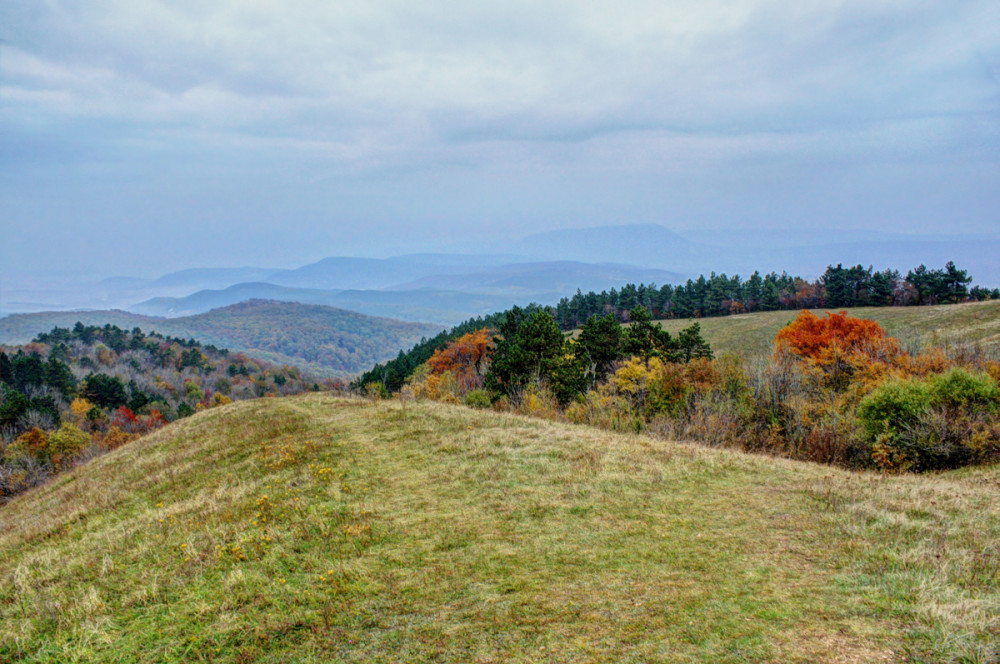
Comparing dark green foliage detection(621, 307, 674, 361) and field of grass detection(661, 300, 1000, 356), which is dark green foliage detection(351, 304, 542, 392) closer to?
dark green foliage detection(621, 307, 674, 361)

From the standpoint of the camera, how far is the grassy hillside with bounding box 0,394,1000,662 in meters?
6.70

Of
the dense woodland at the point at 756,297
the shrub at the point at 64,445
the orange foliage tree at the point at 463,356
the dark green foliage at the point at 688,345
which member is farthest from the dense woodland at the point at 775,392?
the shrub at the point at 64,445

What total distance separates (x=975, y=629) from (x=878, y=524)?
4.04 meters

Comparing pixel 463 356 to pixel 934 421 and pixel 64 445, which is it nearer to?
pixel 64 445

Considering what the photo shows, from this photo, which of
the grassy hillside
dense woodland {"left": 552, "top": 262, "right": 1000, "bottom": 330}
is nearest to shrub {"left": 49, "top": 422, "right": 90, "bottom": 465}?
the grassy hillside

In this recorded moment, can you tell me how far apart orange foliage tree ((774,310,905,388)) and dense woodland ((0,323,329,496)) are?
A: 74.3m

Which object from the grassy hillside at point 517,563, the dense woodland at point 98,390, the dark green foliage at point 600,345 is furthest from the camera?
the dense woodland at point 98,390

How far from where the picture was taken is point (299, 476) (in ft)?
47.9

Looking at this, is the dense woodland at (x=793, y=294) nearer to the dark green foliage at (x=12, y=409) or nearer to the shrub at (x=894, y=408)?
the shrub at (x=894, y=408)

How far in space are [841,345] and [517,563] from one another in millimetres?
55655

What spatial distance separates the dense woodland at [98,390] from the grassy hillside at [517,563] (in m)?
49.7

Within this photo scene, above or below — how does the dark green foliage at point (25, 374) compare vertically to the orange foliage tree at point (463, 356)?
below

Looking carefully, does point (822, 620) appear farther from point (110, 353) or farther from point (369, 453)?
point (110, 353)

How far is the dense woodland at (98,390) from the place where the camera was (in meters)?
57.2
